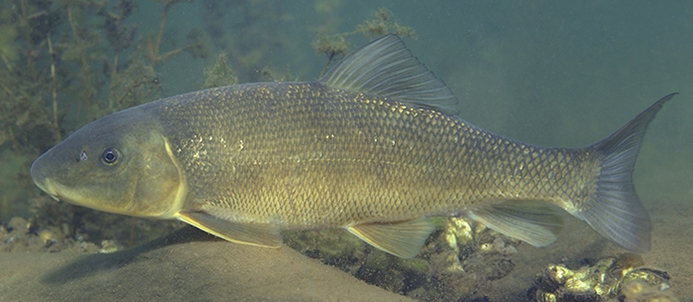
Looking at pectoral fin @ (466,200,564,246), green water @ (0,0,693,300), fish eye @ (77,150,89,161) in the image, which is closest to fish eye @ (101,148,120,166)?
fish eye @ (77,150,89,161)

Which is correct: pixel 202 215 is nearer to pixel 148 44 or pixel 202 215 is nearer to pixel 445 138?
pixel 445 138

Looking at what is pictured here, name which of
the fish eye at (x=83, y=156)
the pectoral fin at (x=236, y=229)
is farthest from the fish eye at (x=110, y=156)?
the pectoral fin at (x=236, y=229)

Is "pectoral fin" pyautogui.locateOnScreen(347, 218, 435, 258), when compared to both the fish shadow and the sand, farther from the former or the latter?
the fish shadow

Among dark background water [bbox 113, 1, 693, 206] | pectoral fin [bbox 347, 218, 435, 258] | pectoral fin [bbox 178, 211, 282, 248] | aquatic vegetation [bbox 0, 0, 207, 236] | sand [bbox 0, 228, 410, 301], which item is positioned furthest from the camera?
dark background water [bbox 113, 1, 693, 206]

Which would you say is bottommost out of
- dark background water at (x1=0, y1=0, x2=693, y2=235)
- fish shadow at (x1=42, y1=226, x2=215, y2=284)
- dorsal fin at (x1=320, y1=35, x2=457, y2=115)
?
fish shadow at (x1=42, y1=226, x2=215, y2=284)

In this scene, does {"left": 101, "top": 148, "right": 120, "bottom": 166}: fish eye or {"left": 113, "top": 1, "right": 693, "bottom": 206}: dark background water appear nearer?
{"left": 101, "top": 148, "right": 120, "bottom": 166}: fish eye

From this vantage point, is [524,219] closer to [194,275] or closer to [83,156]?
[194,275]
